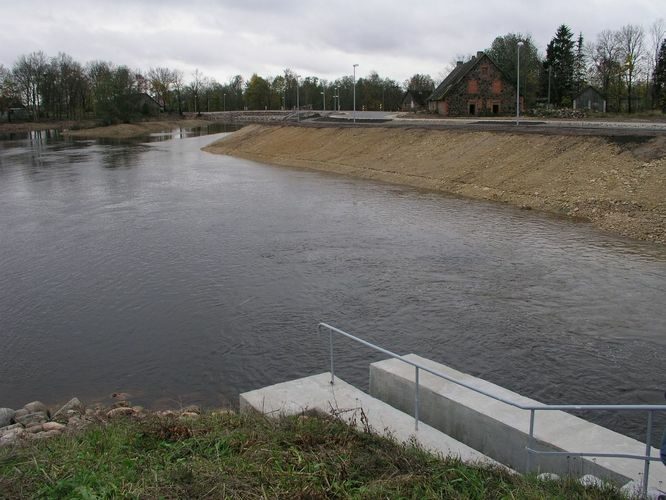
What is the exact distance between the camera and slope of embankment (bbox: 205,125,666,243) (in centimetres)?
2623

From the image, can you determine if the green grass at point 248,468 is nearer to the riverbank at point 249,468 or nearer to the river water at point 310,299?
the riverbank at point 249,468

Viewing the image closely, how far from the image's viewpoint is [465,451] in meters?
7.81

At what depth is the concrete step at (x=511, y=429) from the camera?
23.1ft

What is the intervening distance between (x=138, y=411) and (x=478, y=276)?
11.1 meters

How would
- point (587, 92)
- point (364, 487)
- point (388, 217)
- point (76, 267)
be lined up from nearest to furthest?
point (364, 487) → point (76, 267) → point (388, 217) → point (587, 92)

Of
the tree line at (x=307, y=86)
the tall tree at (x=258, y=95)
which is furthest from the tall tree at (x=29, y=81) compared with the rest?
the tall tree at (x=258, y=95)

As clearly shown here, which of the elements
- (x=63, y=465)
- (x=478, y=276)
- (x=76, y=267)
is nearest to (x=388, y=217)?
Answer: (x=478, y=276)

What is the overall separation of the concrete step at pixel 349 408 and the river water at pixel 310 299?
2287 millimetres

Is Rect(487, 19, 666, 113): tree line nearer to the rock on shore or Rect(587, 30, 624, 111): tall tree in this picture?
Rect(587, 30, 624, 111): tall tree

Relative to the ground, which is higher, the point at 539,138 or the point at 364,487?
the point at 539,138

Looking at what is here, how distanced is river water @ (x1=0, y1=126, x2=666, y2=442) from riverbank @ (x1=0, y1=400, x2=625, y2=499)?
14.5 feet

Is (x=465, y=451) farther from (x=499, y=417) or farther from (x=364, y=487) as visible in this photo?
(x=364, y=487)

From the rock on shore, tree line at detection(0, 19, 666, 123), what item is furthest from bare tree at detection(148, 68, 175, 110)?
the rock on shore

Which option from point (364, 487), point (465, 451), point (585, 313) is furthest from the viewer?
point (585, 313)
